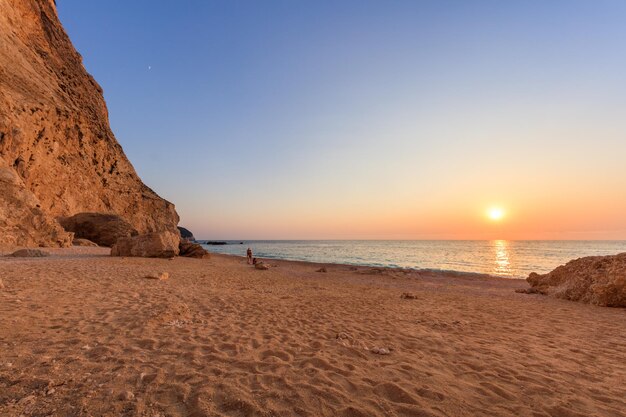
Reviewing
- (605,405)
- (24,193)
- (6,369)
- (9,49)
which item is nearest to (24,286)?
(6,369)

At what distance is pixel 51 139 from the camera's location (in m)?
33.0

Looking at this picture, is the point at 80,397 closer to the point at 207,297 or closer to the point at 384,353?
the point at 384,353

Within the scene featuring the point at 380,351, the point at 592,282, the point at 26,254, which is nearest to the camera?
the point at 380,351

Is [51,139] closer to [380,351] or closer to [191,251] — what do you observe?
[191,251]

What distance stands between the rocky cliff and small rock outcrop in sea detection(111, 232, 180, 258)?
532cm

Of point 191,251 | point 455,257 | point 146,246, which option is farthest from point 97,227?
point 455,257

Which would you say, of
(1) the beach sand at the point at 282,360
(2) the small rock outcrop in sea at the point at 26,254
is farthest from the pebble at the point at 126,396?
(2) the small rock outcrop in sea at the point at 26,254

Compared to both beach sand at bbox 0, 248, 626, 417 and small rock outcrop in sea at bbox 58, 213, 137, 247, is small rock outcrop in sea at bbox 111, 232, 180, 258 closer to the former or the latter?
small rock outcrop in sea at bbox 58, 213, 137, 247

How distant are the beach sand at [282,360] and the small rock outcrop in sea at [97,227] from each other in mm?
26182

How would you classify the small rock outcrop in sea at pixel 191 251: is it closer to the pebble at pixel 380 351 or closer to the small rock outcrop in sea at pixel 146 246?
the small rock outcrop in sea at pixel 146 246

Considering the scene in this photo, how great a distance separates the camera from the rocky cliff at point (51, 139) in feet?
73.6

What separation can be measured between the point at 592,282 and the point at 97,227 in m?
39.0

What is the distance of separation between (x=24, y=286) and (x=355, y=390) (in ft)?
32.3

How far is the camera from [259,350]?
16.5ft
